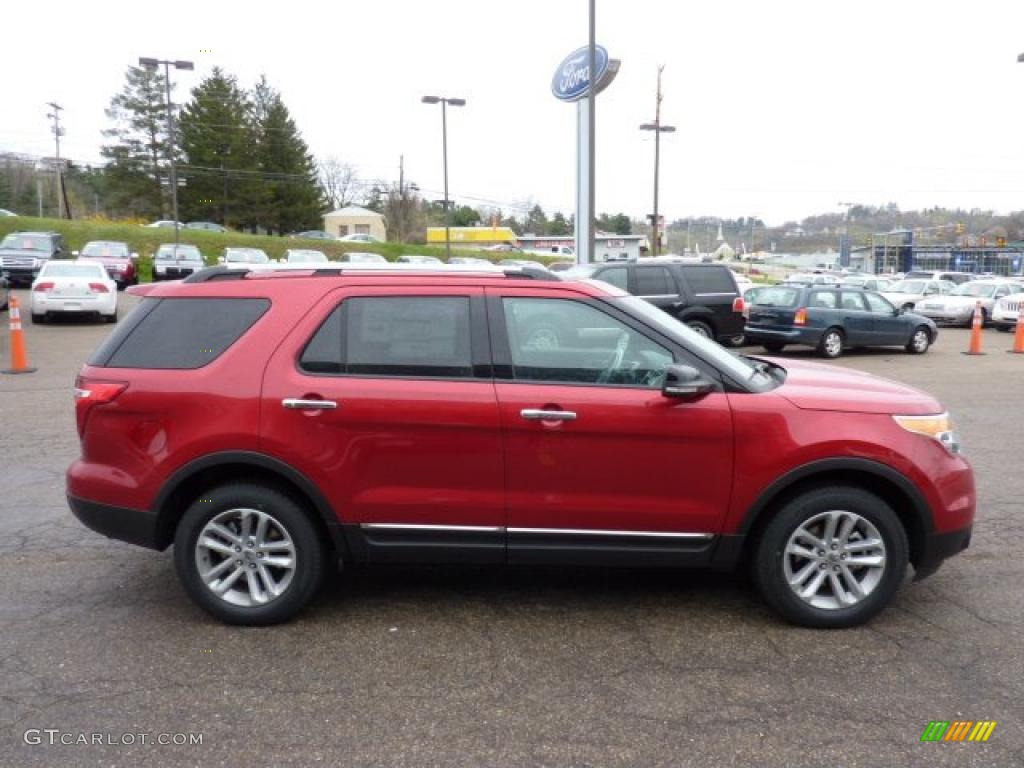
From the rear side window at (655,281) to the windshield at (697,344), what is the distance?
1036 centimetres

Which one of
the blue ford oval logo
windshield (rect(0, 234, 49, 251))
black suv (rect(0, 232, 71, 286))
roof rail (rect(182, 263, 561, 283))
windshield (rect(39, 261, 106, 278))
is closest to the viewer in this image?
roof rail (rect(182, 263, 561, 283))

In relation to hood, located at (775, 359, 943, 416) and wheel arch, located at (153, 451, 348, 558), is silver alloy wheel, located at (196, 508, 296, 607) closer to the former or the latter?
wheel arch, located at (153, 451, 348, 558)

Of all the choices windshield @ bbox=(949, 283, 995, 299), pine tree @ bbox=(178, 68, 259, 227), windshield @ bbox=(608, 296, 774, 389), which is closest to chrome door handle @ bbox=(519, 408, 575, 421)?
windshield @ bbox=(608, 296, 774, 389)

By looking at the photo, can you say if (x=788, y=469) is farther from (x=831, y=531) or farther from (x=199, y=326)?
(x=199, y=326)

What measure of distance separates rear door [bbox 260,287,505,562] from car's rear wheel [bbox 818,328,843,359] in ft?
45.7

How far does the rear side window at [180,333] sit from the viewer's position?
4.20 m

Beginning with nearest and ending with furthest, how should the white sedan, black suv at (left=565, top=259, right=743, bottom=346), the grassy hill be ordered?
black suv at (left=565, top=259, right=743, bottom=346), the white sedan, the grassy hill

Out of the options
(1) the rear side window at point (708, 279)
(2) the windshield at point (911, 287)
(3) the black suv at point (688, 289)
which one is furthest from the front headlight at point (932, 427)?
(2) the windshield at point (911, 287)

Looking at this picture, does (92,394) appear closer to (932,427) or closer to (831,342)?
(932,427)

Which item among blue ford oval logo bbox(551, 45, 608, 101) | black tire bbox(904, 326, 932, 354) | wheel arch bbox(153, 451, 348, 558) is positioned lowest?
black tire bbox(904, 326, 932, 354)

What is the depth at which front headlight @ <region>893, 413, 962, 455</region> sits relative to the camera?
4.09 metres

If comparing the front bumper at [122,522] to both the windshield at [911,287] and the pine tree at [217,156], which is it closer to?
the windshield at [911,287]

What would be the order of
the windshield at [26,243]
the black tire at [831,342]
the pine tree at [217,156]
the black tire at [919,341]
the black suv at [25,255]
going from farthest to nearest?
1. the pine tree at [217,156]
2. the windshield at [26,243]
3. the black suv at [25,255]
4. the black tire at [919,341]
5. the black tire at [831,342]

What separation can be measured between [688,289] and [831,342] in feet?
12.4
